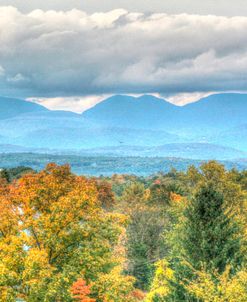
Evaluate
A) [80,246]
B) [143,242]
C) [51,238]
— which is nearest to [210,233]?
Result: [80,246]

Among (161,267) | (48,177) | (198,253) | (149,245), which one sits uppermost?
(48,177)

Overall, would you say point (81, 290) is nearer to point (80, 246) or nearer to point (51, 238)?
point (51, 238)

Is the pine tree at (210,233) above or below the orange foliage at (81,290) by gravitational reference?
above

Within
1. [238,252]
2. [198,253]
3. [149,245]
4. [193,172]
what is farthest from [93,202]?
[193,172]

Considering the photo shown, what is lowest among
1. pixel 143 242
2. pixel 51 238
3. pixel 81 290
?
pixel 143 242

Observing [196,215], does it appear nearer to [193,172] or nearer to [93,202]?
[93,202]

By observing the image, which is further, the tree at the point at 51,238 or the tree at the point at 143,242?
the tree at the point at 143,242

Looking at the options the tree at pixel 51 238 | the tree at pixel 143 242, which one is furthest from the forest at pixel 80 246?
the tree at pixel 143 242

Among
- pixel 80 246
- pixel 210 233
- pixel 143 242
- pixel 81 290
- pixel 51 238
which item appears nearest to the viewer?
pixel 81 290

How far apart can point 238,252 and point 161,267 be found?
807cm

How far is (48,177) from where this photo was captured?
27.9m

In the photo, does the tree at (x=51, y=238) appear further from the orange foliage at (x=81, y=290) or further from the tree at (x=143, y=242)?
the tree at (x=143, y=242)

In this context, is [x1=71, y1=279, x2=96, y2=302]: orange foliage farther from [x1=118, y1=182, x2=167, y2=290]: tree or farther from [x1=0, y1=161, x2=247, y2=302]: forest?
[x1=118, y1=182, x2=167, y2=290]: tree

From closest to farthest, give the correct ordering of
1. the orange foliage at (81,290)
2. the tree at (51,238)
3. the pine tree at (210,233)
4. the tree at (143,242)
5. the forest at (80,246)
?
the orange foliage at (81,290) → the tree at (51,238) → the forest at (80,246) → the pine tree at (210,233) → the tree at (143,242)
